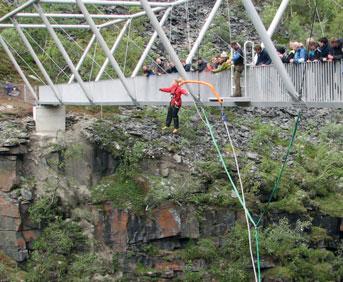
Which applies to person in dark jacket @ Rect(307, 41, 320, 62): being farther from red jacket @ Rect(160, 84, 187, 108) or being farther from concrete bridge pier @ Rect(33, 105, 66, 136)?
concrete bridge pier @ Rect(33, 105, 66, 136)

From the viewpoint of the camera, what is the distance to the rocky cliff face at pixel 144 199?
25.8m

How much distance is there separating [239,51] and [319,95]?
2.83 meters

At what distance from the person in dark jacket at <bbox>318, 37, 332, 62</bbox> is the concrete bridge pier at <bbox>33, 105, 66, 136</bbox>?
1510 centimetres

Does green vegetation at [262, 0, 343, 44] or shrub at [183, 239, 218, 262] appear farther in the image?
green vegetation at [262, 0, 343, 44]

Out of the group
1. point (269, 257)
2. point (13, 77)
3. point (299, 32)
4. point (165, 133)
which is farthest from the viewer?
point (299, 32)

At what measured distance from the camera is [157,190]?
2644cm

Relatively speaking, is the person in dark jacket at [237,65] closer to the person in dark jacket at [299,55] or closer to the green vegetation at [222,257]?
the person in dark jacket at [299,55]

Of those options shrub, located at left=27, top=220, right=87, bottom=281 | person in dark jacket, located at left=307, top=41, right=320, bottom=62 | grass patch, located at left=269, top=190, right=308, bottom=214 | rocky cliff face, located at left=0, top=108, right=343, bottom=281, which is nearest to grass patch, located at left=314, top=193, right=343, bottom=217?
rocky cliff face, located at left=0, top=108, right=343, bottom=281

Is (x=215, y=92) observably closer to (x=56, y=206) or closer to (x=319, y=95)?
(x=319, y=95)

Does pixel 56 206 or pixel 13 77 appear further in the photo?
pixel 13 77

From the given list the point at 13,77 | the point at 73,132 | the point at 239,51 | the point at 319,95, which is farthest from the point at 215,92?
the point at 13,77

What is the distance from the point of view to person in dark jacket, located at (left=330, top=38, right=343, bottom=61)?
13.8 metres

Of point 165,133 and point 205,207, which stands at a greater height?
point 165,133

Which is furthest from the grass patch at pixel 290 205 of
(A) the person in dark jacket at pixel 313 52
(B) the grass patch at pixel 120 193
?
(A) the person in dark jacket at pixel 313 52
